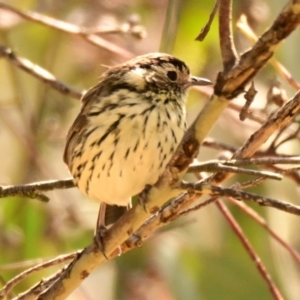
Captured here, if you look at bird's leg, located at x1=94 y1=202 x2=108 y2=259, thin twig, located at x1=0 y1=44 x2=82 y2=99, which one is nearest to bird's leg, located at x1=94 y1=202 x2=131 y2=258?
bird's leg, located at x1=94 y1=202 x2=108 y2=259

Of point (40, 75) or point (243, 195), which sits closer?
point (243, 195)

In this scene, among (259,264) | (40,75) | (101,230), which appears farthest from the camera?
(40,75)

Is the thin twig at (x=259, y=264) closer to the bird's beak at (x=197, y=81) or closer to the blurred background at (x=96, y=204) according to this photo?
the bird's beak at (x=197, y=81)

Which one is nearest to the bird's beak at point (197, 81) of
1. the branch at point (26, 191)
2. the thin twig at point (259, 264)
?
the thin twig at point (259, 264)

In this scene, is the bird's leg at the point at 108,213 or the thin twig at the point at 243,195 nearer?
the thin twig at the point at 243,195

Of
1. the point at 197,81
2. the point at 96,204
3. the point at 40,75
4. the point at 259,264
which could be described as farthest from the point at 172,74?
the point at 96,204

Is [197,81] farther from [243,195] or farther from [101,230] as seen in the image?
[243,195]

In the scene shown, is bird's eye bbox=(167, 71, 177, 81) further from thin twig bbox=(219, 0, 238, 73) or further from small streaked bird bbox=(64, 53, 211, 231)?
thin twig bbox=(219, 0, 238, 73)
